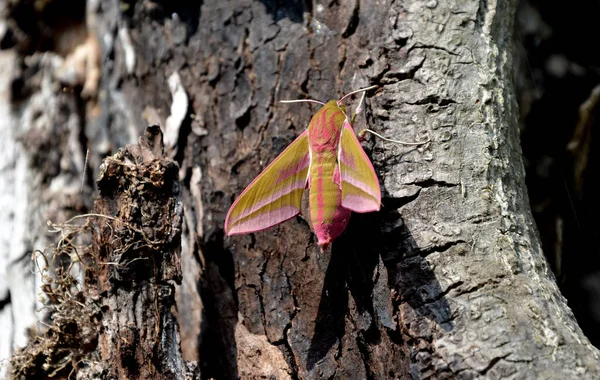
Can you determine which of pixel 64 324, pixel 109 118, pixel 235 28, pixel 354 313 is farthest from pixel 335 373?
pixel 109 118

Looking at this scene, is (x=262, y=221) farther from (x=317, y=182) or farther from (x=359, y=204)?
(x=359, y=204)

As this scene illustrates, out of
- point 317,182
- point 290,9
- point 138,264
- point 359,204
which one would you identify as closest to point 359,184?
point 359,204

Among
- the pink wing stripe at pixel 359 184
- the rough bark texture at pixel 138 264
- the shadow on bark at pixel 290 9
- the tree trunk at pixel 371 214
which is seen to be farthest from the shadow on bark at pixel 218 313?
the shadow on bark at pixel 290 9

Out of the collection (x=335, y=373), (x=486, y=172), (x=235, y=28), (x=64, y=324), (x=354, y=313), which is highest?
(x=235, y=28)

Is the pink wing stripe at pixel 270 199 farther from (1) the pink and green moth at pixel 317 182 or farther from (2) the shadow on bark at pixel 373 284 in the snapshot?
(2) the shadow on bark at pixel 373 284

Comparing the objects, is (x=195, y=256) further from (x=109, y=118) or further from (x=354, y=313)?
(x=109, y=118)
